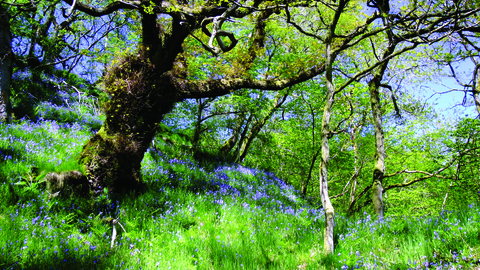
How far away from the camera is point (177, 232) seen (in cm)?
377

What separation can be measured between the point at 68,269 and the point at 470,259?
4249mm

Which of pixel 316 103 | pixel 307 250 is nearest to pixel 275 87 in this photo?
pixel 316 103

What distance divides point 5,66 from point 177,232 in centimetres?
690

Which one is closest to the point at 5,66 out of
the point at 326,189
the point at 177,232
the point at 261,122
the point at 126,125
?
the point at 126,125

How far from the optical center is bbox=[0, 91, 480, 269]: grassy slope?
2779 millimetres

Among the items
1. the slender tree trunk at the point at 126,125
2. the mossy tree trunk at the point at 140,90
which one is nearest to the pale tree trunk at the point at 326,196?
the mossy tree trunk at the point at 140,90

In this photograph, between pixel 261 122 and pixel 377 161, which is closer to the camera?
pixel 377 161

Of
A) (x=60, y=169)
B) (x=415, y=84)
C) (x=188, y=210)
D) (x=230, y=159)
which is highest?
(x=415, y=84)

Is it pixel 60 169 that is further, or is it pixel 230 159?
pixel 230 159

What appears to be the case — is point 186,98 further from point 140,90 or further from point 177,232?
point 177,232

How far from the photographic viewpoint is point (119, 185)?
4773 mm

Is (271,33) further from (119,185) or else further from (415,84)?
(119,185)

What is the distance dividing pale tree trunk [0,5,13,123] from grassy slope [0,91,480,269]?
Result: 85 centimetres

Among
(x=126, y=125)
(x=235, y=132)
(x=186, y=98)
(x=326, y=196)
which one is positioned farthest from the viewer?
(x=235, y=132)
